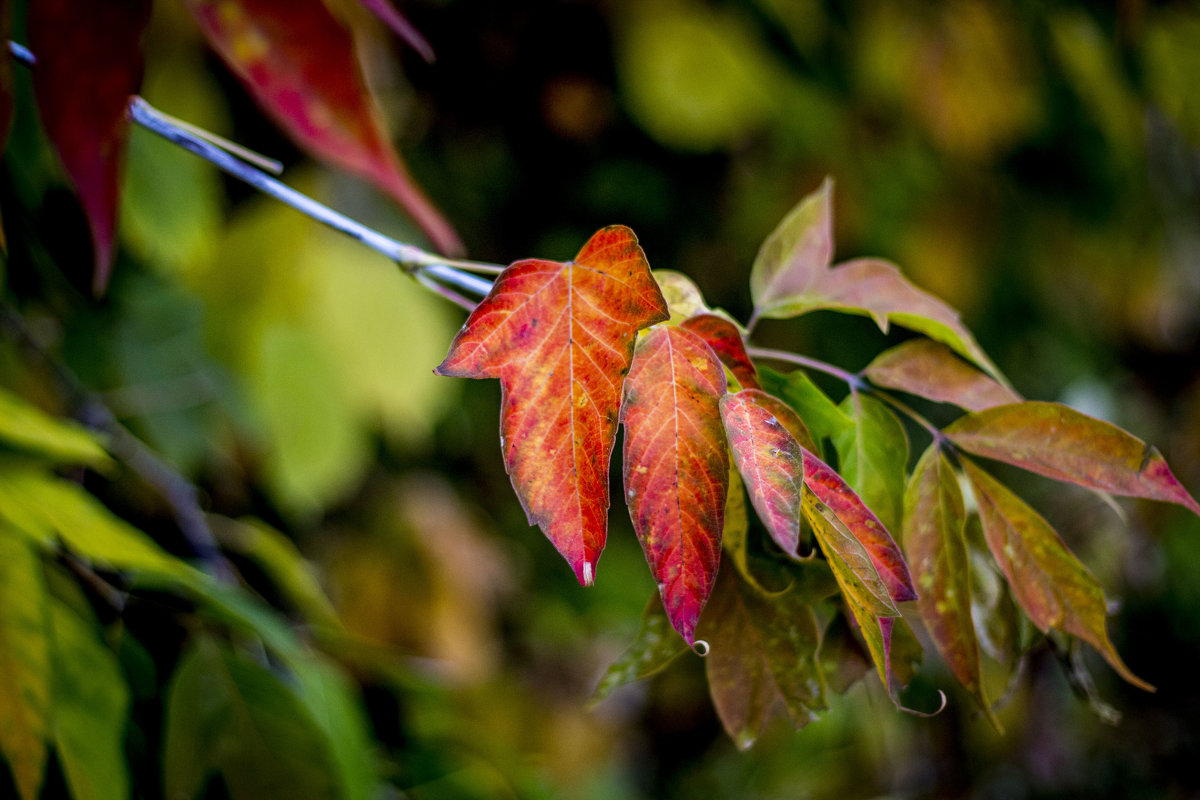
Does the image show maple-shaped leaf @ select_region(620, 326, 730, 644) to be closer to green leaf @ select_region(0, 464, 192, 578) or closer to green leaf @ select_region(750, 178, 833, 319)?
green leaf @ select_region(750, 178, 833, 319)

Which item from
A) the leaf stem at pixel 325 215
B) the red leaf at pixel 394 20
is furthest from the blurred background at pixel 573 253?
the red leaf at pixel 394 20

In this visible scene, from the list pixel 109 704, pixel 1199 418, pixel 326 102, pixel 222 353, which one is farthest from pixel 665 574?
pixel 1199 418


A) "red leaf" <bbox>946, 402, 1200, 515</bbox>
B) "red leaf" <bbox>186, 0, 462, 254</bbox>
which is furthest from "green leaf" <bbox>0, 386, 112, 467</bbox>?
"red leaf" <bbox>946, 402, 1200, 515</bbox>

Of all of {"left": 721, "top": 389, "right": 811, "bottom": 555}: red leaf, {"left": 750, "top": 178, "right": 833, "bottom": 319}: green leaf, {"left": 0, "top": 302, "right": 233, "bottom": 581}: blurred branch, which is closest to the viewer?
{"left": 721, "top": 389, "right": 811, "bottom": 555}: red leaf

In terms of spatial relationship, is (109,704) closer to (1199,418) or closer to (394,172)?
(394,172)

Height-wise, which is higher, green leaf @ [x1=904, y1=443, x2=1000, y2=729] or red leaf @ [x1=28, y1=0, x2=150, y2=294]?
red leaf @ [x1=28, y1=0, x2=150, y2=294]

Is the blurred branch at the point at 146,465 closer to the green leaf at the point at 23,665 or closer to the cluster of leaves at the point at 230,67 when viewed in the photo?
the green leaf at the point at 23,665

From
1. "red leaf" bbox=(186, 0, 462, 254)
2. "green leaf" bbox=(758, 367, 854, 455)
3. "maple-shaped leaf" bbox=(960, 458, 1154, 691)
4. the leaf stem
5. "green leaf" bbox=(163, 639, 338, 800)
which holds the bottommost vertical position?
"green leaf" bbox=(163, 639, 338, 800)
